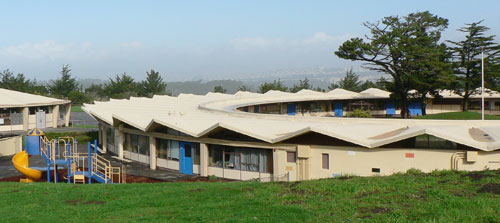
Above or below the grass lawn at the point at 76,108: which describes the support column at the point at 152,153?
below

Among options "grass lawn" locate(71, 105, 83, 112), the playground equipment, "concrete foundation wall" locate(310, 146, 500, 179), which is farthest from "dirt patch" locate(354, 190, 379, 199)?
"grass lawn" locate(71, 105, 83, 112)

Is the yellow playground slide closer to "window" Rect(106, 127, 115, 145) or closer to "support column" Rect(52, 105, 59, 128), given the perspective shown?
"window" Rect(106, 127, 115, 145)

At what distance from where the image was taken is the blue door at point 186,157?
31700mm

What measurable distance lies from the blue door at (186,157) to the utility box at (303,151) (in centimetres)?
826

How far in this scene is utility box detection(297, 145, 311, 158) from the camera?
26.7m

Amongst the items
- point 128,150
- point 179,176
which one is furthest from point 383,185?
point 128,150

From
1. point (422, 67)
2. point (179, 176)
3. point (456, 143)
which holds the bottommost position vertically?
point (179, 176)

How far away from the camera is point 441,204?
13.9 meters

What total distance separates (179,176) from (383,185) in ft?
55.6

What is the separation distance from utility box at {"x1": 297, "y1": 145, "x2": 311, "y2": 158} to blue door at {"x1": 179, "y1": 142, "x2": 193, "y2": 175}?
8255 millimetres

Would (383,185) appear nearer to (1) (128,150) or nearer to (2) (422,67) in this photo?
(1) (128,150)

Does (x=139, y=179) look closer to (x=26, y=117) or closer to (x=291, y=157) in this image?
(x=291, y=157)

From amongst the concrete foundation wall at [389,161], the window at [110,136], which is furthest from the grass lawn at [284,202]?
the window at [110,136]

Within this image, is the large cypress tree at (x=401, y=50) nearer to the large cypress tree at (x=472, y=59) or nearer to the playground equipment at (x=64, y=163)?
the large cypress tree at (x=472, y=59)
